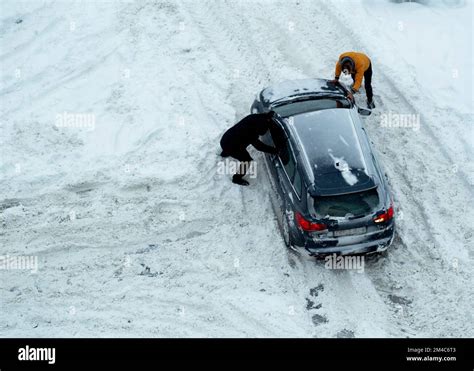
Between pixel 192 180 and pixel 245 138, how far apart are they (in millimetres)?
1366

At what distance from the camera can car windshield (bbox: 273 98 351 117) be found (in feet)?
31.2

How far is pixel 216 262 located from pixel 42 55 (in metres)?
7.24

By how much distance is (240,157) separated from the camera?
9.85 meters

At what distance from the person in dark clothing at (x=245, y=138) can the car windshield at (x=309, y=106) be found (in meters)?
0.28

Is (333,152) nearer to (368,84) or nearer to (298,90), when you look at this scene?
(298,90)

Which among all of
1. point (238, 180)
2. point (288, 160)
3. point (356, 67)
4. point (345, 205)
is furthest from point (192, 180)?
point (356, 67)

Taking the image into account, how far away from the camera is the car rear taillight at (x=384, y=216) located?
813 centimetres

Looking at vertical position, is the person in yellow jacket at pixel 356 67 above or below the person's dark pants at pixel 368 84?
above

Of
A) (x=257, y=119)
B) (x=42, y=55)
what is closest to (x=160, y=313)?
(x=257, y=119)

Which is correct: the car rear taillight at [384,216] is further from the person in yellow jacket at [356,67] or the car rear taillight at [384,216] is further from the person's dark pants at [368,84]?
the person's dark pants at [368,84]

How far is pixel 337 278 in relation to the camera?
8680 mm

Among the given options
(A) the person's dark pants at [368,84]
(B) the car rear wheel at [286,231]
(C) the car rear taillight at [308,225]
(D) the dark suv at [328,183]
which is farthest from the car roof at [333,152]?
(A) the person's dark pants at [368,84]
